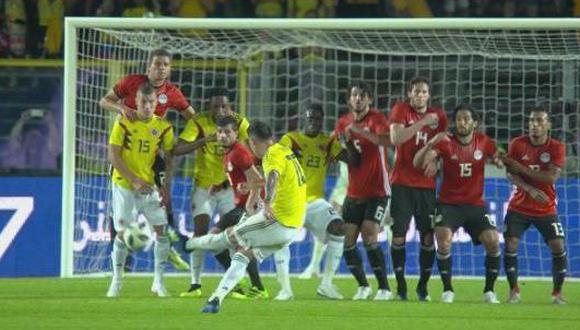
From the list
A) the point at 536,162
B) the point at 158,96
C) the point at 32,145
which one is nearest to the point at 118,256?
the point at 158,96

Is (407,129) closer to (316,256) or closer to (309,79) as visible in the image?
(316,256)

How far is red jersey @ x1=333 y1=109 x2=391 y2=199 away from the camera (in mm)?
14375

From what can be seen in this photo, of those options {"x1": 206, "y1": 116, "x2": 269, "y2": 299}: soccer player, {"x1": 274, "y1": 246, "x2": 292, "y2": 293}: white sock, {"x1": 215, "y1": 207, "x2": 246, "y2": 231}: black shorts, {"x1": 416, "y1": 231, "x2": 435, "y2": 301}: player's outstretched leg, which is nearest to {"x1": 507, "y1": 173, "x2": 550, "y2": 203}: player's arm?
{"x1": 416, "y1": 231, "x2": 435, "y2": 301}: player's outstretched leg

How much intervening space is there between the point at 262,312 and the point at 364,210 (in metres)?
2.42

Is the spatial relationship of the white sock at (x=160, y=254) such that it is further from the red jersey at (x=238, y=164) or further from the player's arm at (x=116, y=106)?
the player's arm at (x=116, y=106)

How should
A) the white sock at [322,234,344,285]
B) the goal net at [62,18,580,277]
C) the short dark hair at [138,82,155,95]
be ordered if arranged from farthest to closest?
the goal net at [62,18,580,277] → the white sock at [322,234,344,285] → the short dark hair at [138,82,155,95]

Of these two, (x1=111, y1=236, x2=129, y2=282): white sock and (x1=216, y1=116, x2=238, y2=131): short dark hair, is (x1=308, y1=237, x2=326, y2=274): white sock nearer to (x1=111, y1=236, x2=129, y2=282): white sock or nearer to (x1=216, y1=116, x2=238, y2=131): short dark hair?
(x1=216, y1=116, x2=238, y2=131): short dark hair

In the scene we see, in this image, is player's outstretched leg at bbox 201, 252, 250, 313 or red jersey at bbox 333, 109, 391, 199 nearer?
player's outstretched leg at bbox 201, 252, 250, 313

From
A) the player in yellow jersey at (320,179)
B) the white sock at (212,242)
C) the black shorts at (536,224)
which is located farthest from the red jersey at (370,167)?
the white sock at (212,242)

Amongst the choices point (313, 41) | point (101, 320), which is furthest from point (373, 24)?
point (101, 320)

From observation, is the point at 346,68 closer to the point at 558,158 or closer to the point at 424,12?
the point at 424,12

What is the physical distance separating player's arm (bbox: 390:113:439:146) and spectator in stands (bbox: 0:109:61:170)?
6.10m

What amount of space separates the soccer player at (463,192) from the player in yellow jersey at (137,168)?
2.37m

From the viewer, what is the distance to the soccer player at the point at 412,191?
1419cm
